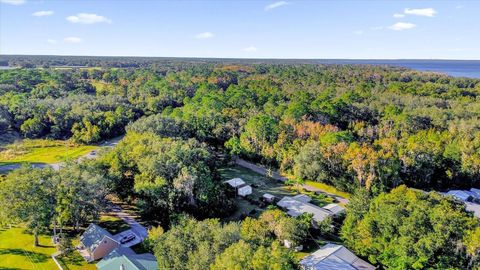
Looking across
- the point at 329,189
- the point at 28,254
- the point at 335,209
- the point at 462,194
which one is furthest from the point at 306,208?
the point at 28,254

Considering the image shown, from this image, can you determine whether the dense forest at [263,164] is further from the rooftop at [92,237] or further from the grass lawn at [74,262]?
the grass lawn at [74,262]

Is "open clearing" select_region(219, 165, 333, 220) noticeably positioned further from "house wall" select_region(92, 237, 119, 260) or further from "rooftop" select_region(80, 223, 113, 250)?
"rooftop" select_region(80, 223, 113, 250)

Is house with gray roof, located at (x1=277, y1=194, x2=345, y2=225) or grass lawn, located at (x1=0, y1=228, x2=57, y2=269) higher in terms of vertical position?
house with gray roof, located at (x1=277, y1=194, x2=345, y2=225)

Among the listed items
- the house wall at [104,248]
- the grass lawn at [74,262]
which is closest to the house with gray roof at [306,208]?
the house wall at [104,248]

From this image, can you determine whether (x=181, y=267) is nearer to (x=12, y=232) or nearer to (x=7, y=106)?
(x=12, y=232)

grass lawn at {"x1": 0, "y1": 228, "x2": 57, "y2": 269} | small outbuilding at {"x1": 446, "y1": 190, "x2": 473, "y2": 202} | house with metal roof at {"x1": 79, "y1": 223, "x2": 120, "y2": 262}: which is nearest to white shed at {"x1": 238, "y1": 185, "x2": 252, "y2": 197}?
house with metal roof at {"x1": 79, "y1": 223, "x2": 120, "y2": 262}

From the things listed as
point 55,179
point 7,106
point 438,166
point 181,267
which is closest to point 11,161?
point 7,106
